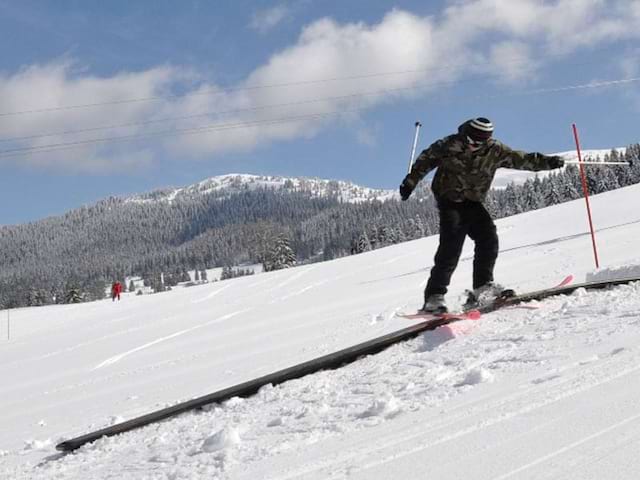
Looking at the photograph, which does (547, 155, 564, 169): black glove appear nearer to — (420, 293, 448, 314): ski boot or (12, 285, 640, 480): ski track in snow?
(12, 285, 640, 480): ski track in snow

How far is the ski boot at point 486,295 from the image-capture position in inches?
202

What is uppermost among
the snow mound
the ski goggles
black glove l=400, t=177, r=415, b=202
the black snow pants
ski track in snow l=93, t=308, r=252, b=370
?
the ski goggles

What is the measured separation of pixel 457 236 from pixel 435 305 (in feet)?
2.24

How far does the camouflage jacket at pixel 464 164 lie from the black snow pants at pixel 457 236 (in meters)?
0.10

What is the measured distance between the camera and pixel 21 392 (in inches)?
312

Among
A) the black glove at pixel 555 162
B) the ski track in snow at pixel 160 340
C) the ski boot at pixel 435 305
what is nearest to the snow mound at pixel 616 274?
the black glove at pixel 555 162

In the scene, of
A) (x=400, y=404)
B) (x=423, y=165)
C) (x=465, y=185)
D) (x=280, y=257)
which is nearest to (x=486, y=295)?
(x=465, y=185)

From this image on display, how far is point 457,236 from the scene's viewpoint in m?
5.39

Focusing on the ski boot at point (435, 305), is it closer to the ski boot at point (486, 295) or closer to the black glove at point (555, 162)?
the ski boot at point (486, 295)

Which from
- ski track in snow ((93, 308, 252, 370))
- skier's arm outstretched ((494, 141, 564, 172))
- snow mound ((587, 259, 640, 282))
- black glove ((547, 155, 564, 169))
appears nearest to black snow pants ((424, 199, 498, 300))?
skier's arm outstretched ((494, 141, 564, 172))

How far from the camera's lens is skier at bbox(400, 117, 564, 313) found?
5.18 metres

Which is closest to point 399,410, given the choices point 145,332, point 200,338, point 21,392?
point 21,392

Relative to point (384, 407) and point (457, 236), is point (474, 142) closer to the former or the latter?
point (457, 236)

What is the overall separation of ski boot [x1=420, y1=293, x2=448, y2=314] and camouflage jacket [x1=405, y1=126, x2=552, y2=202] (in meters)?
0.90
